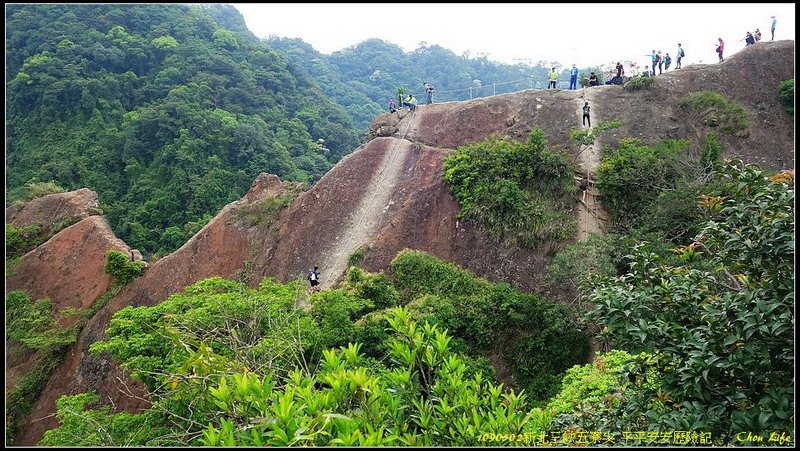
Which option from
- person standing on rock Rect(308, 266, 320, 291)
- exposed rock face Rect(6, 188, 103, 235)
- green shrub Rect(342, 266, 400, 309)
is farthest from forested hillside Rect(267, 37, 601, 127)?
green shrub Rect(342, 266, 400, 309)

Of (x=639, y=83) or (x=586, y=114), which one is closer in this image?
(x=586, y=114)

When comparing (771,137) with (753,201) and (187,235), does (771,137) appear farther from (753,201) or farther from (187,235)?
(187,235)

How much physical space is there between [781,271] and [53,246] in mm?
24054

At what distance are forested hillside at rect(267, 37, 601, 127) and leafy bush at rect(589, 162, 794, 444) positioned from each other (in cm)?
5182

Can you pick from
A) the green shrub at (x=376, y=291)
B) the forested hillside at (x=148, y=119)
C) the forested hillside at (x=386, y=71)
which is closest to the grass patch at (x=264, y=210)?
the green shrub at (x=376, y=291)

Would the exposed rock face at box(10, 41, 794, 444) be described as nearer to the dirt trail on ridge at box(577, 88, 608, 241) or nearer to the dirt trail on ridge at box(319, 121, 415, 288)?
the dirt trail on ridge at box(319, 121, 415, 288)

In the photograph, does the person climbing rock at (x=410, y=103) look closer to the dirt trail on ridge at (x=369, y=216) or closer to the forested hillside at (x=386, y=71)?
the dirt trail on ridge at (x=369, y=216)

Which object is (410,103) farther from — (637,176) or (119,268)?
(119,268)

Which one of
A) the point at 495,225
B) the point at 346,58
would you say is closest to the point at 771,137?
the point at 495,225

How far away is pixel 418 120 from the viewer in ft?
75.8

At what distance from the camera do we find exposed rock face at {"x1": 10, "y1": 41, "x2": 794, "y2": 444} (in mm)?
16344

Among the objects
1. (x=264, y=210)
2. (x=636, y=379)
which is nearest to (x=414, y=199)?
(x=264, y=210)

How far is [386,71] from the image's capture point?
68.6 m

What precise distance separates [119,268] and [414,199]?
1163 centimetres
